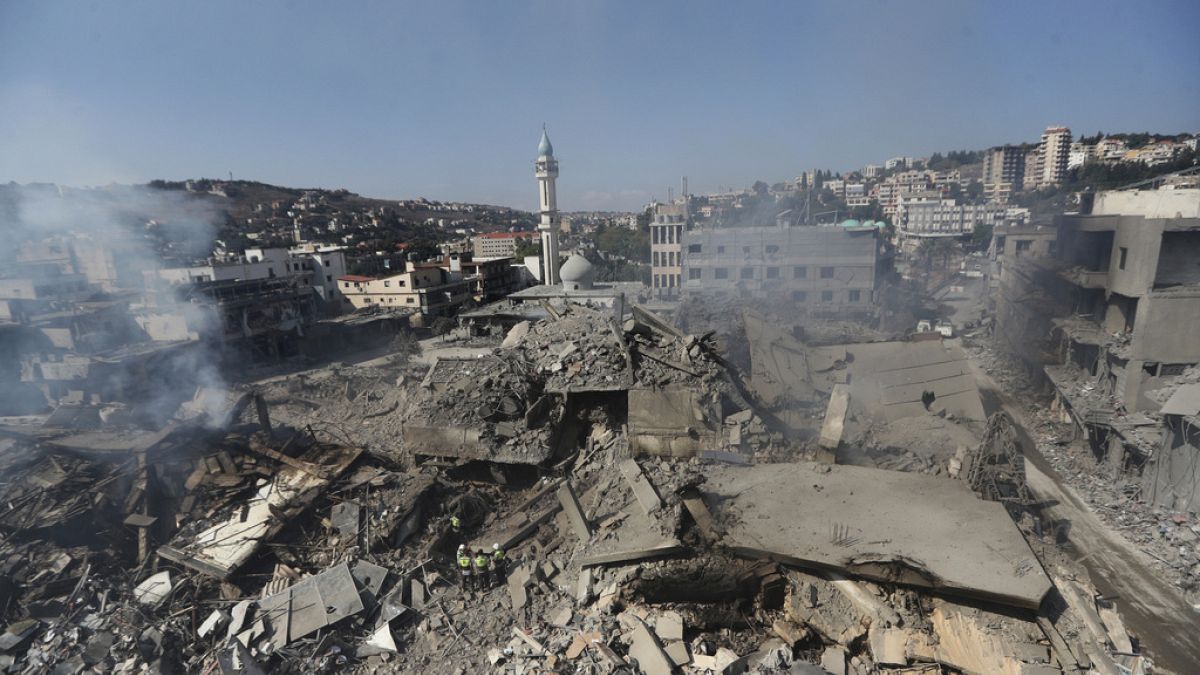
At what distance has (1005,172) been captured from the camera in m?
75.8

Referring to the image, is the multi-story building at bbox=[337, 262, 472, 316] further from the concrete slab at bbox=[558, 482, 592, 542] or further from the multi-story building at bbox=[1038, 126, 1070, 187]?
the multi-story building at bbox=[1038, 126, 1070, 187]

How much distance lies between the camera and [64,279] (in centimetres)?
2527

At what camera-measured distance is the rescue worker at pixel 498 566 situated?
295 inches

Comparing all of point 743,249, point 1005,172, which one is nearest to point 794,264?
point 743,249

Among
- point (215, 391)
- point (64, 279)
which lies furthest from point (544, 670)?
point (64, 279)

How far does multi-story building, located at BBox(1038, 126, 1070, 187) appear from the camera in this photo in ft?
213

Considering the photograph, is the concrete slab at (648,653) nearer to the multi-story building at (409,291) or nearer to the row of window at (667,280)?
the multi-story building at (409,291)

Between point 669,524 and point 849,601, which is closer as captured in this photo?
point 849,601

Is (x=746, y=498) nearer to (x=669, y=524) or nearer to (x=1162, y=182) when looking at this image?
(x=669, y=524)

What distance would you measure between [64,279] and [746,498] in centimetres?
3193

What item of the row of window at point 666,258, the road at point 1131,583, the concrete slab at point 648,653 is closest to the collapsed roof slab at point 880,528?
the concrete slab at point 648,653

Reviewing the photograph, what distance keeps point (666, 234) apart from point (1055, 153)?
60.9 m

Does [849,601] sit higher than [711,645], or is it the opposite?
[849,601]

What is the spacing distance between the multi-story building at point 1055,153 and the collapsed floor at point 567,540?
7426cm
